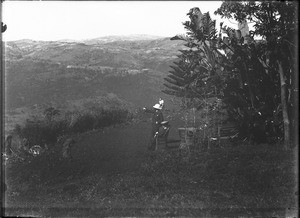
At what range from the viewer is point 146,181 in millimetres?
7652

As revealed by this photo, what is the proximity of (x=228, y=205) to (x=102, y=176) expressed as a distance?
8.65ft

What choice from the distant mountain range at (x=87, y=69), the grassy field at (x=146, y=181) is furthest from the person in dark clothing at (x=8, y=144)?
the distant mountain range at (x=87, y=69)

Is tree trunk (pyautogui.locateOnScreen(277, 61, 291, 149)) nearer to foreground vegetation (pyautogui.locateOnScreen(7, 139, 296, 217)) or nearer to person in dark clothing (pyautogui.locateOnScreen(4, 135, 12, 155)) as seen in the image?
foreground vegetation (pyautogui.locateOnScreen(7, 139, 296, 217))

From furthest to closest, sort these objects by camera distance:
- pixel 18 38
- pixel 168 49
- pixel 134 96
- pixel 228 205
Answer: pixel 168 49 → pixel 18 38 → pixel 134 96 → pixel 228 205

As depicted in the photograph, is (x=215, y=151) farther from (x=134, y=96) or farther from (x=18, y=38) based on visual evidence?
(x=18, y=38)

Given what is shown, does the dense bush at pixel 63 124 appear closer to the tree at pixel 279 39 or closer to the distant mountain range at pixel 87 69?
the distant mountain range at pixel 87 69

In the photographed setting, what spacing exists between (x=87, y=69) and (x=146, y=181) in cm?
A: 378

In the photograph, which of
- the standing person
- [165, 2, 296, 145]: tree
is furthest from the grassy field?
[165, 2, 296, 145]: tree

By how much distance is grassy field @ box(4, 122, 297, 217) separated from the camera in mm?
7191

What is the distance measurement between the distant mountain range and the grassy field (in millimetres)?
1261

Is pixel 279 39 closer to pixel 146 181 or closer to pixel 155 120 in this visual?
pixel 155 120

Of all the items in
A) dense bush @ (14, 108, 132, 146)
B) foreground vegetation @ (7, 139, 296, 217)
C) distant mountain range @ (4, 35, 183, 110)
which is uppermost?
distant mountain range @ (4, 35, 183, 110)

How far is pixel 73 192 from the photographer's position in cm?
779

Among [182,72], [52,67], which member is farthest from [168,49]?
[52,67]
